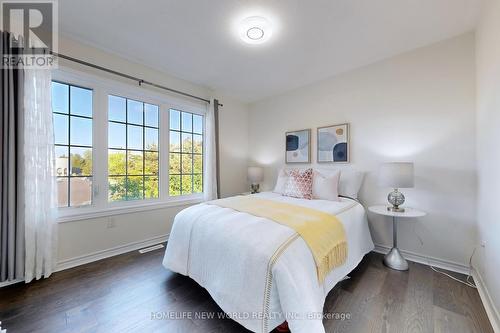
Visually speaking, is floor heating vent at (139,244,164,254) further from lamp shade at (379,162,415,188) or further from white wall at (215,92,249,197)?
lamp shade at (379,162,415,188)

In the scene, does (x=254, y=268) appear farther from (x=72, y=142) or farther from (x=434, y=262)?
(x=72, y=142)

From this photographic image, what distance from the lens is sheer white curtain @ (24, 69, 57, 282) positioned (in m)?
1.81

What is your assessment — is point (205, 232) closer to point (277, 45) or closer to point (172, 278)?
point (172, 278)

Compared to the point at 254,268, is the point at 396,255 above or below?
below

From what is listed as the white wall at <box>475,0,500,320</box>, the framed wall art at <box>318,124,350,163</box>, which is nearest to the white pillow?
the framed wall art at <box>318,124,350,163</box>

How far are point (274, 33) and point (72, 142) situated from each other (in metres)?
2.51

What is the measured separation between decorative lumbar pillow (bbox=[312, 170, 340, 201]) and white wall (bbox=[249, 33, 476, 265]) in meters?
0.49

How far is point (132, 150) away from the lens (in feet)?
8.89

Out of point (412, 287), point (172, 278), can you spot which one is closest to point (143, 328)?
point (172, 278)

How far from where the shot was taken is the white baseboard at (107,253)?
211 centimetres

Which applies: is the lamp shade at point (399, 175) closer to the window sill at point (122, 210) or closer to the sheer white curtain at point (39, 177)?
the window sill at point (122, 210)

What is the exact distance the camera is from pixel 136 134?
2756 mm

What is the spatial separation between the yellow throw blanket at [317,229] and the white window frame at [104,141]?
147 centimetres
